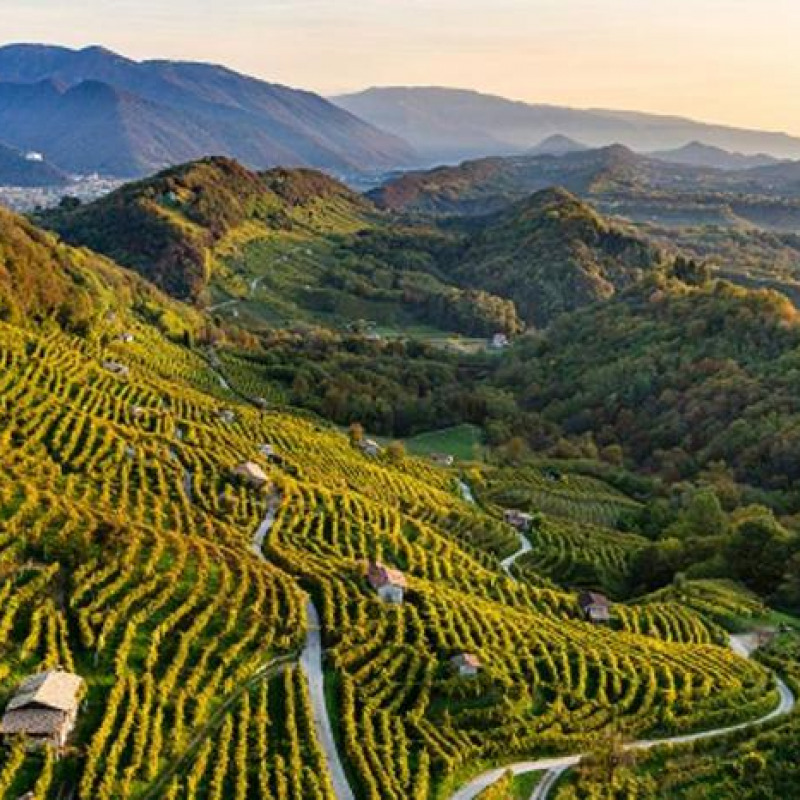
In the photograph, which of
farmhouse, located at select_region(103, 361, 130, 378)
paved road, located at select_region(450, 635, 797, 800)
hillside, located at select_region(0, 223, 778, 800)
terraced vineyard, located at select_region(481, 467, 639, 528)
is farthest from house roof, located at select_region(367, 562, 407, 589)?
farmhouse, located at select_region(103, 361, 130, 378)

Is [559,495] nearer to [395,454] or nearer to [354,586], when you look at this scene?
[395,454]

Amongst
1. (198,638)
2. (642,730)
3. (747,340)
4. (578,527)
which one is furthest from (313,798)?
(747,340)

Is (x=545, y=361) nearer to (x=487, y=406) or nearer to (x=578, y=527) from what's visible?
(x=487, y=406)

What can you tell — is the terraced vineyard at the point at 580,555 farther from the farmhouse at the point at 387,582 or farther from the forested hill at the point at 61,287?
the forested hill at the point at 61,287

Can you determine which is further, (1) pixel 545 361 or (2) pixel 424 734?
(1) pixel 545 361

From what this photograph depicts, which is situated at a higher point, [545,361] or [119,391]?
[119,391]

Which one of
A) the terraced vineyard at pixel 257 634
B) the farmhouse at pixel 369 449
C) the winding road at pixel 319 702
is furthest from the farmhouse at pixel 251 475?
the farmhouse at pixel 369 449

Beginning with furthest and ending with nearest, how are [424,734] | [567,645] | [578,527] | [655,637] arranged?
[578,527], [655,637], [567,645], [424,734]
